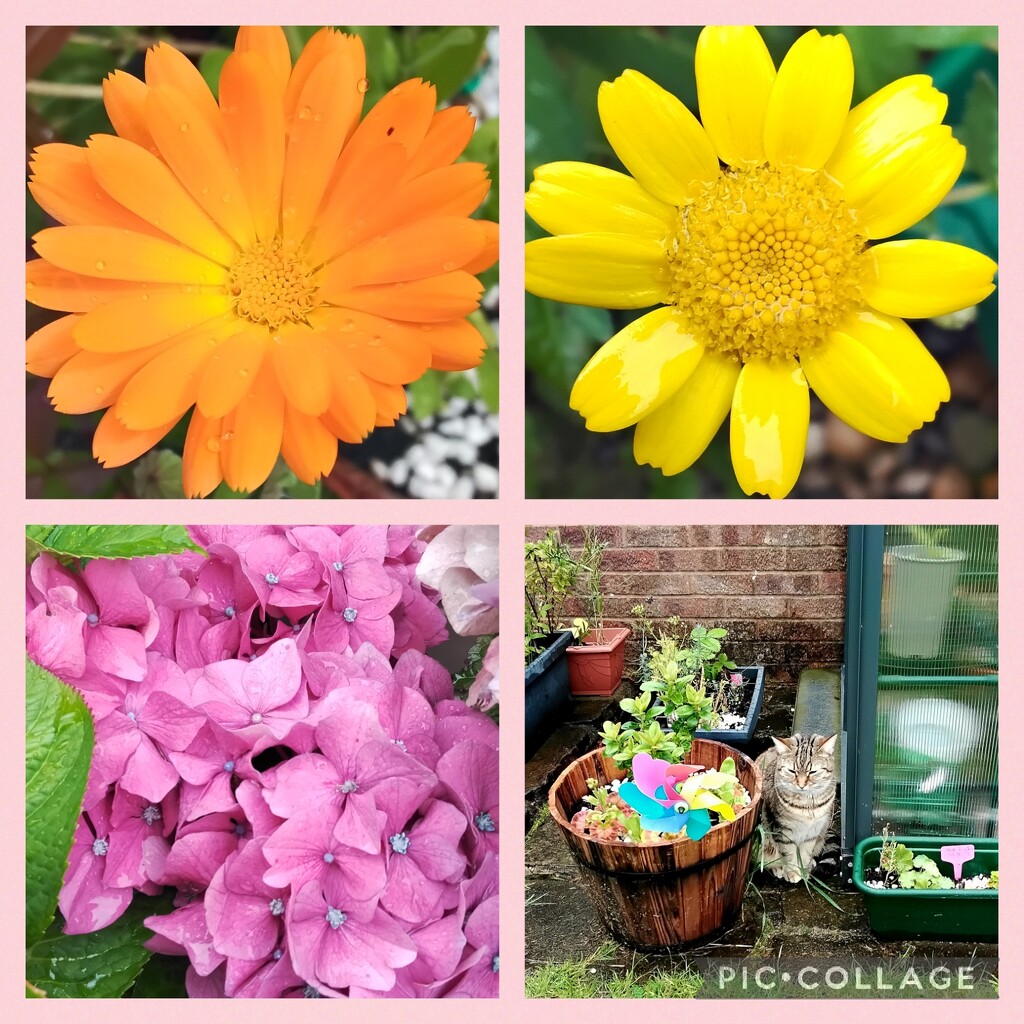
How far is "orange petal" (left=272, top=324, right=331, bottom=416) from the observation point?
765mm

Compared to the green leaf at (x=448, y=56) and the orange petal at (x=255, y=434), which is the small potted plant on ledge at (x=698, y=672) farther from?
the green leaf at (x=448, y=56)

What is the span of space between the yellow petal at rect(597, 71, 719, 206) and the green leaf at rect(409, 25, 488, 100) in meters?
0.11

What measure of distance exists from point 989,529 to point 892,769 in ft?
0.73

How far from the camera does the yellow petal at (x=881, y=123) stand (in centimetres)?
75

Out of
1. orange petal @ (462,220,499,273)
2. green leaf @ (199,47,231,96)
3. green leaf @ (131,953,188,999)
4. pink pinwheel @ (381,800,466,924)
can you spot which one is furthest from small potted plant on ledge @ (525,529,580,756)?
green leaf @ (199,47,231,96)

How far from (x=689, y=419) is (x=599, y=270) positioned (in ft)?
0.43

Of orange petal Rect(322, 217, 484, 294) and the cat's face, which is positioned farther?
the cat's face

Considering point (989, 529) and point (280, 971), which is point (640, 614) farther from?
point (280, 971)

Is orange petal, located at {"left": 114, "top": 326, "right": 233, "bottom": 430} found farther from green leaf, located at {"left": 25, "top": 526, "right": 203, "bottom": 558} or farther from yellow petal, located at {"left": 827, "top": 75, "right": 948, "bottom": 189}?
yellow petal, located at {"left": 827, "top": 75, "right": 948, "bottom": 189}

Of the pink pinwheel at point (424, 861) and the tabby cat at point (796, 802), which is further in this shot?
the tabby cat at point (796, 802)

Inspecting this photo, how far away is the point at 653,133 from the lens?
757 millimetres

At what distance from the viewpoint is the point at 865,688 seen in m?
0.88

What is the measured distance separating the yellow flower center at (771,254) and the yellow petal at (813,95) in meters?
0.02

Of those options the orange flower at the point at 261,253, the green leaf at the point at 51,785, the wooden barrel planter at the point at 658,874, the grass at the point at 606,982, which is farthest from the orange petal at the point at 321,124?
the grass at the point at 606,982
